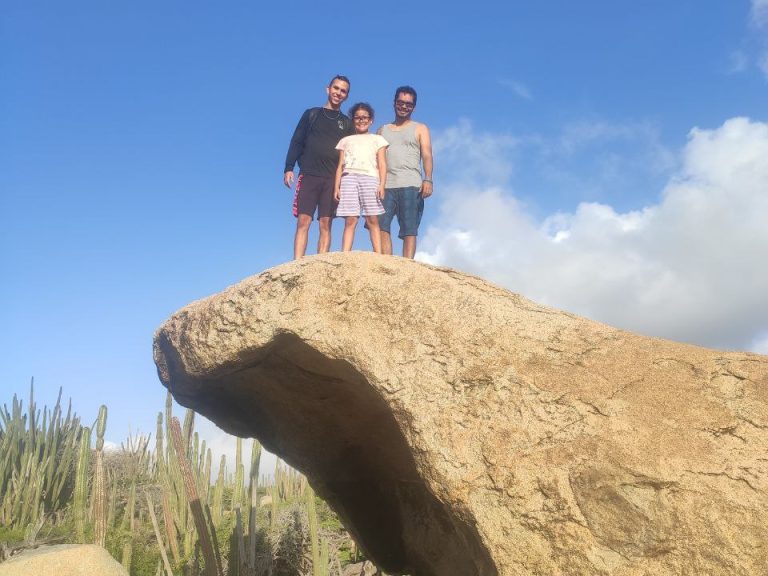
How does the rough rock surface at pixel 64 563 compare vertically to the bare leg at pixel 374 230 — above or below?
below

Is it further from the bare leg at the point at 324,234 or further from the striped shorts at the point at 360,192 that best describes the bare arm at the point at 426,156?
the bare leg at the point at 324,234

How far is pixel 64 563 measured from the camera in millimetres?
4840

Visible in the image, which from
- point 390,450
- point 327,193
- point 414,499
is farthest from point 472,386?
point 327,193

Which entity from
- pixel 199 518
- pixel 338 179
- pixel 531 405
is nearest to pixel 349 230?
pixel 338 179

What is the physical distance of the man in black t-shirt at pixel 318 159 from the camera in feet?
19.7

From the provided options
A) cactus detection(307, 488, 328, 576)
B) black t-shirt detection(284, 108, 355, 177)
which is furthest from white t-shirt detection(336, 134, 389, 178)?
cactus detection(307, 488, 328, 576)

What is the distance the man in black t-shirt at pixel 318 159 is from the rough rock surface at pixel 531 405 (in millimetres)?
1860

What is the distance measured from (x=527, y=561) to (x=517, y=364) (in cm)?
90

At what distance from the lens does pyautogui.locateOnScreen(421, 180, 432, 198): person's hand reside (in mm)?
6141

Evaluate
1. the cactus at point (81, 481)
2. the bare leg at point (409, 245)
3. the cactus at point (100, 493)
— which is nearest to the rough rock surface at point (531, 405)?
the bare leg at point (409, 245)

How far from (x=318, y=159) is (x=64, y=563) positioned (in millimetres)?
3653

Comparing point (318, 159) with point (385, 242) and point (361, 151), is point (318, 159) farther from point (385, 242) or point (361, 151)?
point (385, 242)

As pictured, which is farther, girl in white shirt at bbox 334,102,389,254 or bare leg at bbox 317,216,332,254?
bare leg at bbox 317,216,332,254

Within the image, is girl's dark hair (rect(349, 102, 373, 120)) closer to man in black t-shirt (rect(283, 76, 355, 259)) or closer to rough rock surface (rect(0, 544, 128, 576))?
man in black t-shirt (rect(283, 76, 355, 259))
